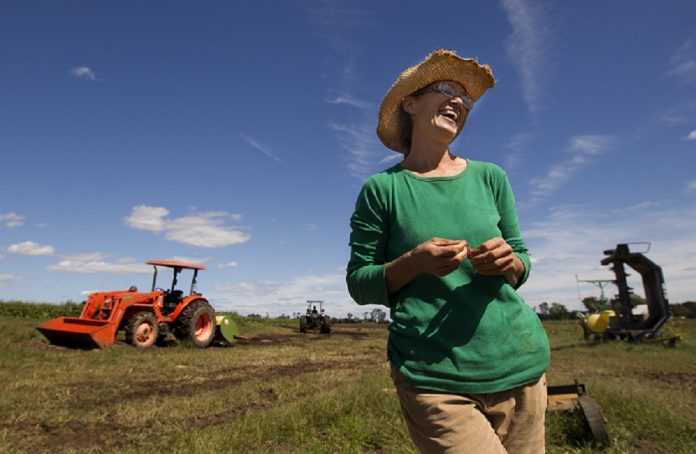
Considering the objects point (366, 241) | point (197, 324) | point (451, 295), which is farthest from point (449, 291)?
point (197, 324)

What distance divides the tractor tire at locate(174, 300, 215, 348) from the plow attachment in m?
2.36

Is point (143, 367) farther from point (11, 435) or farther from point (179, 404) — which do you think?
point (11, 435)

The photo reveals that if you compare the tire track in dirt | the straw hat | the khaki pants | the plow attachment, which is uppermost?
the straw hat

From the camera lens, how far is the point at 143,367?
856 centimetres

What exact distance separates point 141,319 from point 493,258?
12.3 meters

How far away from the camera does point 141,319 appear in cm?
1198

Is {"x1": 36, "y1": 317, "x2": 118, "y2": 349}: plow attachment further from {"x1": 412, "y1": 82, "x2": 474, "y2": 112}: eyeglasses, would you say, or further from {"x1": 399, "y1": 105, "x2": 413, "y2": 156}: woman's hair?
{"x1": 412, "y1": 82, "x2": 474, "y2": 112}: eyeglasses

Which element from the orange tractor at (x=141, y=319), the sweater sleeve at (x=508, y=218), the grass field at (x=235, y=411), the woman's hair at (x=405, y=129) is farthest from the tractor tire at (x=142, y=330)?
the sweater sleeve at (x=508, y=218)

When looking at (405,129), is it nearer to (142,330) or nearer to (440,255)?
(440,255)

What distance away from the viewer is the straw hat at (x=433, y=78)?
1.93m

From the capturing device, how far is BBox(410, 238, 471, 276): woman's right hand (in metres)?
1.36

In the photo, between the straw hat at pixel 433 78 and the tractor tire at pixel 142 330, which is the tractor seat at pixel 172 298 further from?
the straw hat at pixel 433 78

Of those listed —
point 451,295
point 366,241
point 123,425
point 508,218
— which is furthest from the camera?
point 123,425

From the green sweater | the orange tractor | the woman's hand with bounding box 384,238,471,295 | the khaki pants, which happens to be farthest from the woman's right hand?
the orange tractor
